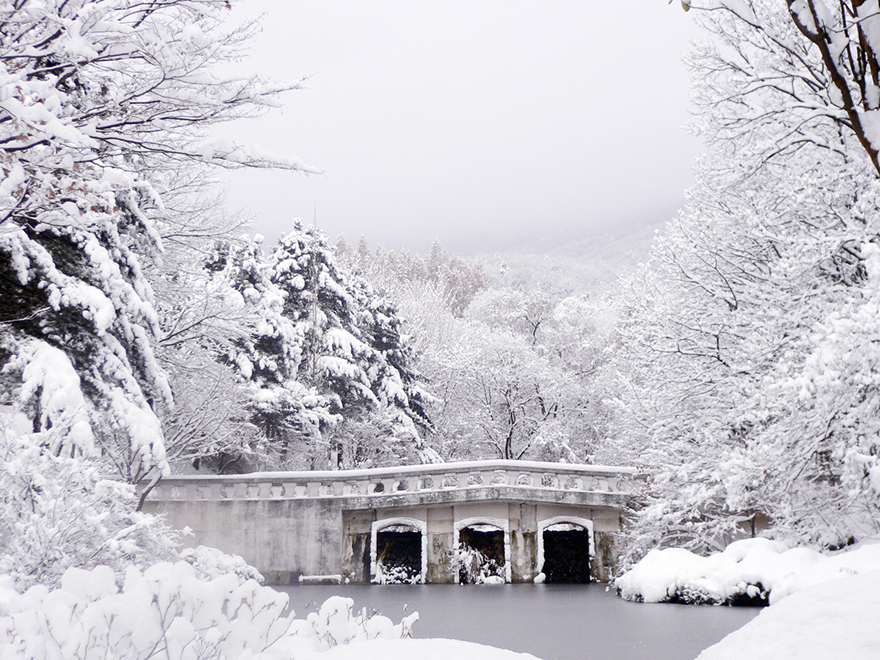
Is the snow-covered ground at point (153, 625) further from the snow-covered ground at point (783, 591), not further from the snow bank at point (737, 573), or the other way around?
the snow bank at point (737, 573)

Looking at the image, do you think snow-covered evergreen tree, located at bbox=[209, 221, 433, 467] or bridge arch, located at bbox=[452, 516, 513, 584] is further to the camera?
snow-covered evergreen tree, located at bbox=[209, 221, 433, 467]

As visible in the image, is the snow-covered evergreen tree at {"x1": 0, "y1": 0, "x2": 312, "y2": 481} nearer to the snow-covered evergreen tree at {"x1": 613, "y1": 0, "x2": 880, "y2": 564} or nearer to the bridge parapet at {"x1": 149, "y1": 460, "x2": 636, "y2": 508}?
the snow-covered evergreen tree at {"x1": 613, "y1": 0, "x2": 880, "y2": 564}

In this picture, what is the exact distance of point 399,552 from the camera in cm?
2406

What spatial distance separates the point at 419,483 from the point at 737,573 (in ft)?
36.2

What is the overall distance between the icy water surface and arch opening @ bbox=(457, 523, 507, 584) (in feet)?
12.0

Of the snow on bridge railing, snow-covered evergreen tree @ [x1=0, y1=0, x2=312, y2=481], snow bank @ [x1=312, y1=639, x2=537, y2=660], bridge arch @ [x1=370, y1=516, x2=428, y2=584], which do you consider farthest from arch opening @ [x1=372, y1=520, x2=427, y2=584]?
snow bank @ [x1=312, y1=639, x2=537, y2=660]

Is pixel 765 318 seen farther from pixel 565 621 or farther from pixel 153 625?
pixel 153 625

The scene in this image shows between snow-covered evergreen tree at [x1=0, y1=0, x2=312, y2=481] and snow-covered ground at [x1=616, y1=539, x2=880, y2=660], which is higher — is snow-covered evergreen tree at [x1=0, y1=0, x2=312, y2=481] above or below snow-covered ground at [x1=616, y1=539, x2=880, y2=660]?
above

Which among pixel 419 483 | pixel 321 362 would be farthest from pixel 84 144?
pixel 321 362

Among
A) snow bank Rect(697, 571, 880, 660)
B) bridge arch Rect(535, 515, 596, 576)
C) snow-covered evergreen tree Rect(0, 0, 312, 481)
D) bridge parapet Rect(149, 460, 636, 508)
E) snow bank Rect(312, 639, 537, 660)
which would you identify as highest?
snow-covered evergreen tree Rect(0, 0, 312, 481)

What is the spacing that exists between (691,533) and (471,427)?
17.9 metres

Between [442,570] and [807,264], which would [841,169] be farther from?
[442,570]

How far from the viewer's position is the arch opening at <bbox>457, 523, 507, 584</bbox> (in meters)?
23.1

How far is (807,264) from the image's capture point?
42.5ft
